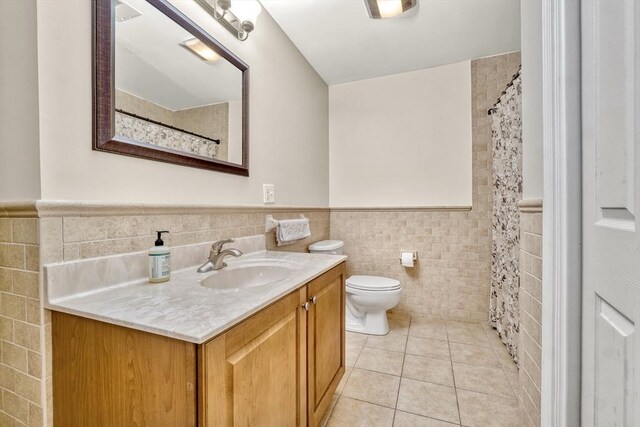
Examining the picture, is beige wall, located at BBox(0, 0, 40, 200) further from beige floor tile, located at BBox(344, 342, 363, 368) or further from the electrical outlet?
beige floor tile, located at BBox(344, 342, 363, 368)

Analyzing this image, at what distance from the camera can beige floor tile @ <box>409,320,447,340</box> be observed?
2197mm

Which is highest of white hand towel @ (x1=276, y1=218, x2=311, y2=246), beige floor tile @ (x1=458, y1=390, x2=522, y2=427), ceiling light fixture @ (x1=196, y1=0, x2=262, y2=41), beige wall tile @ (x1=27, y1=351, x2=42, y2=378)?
ceiling light fixture @ (x1=196, y1=0, x2=262, y2=41)

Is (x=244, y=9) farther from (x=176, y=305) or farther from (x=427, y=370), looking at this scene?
(x=427, y=370)

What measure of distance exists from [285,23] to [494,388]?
8.93 feet

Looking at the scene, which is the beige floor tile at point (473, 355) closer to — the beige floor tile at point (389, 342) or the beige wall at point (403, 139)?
the beige floor tile at point (389, 342)

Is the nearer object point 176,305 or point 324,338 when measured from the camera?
point 176,305

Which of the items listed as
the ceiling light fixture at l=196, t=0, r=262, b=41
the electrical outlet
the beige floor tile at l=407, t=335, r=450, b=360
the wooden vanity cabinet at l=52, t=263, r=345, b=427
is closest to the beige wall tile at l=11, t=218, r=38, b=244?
the wooden vanity cabinet at l=52, t=263, r=345, b=427

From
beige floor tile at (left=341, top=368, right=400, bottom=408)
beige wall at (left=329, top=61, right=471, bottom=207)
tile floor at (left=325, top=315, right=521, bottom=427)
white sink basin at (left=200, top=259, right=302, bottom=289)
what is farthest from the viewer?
beige wall at (left=329, top=61, right=471, bottom=207)

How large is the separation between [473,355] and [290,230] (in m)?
1.58

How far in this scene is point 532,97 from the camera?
37.2 inches

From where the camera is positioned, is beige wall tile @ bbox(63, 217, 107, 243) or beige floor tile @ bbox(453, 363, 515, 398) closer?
beige wall tile @ bbox(63, 217, 107, 243)

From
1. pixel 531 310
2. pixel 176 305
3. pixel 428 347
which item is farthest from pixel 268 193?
pixel 428 347

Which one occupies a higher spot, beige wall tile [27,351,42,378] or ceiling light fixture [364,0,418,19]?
ceiling light fixture [364,0,418,19]

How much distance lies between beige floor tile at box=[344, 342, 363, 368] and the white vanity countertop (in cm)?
113
